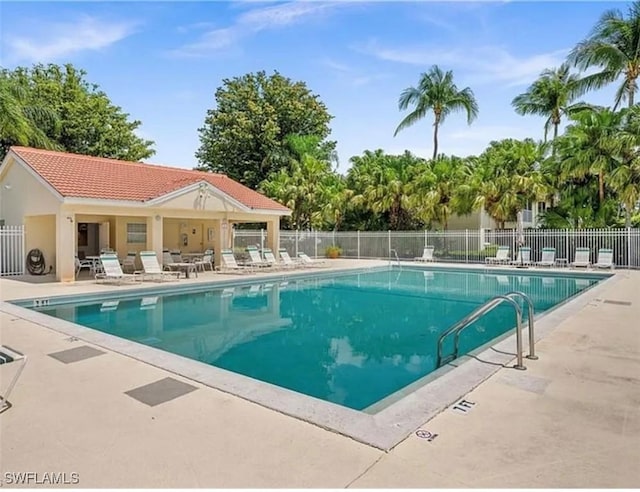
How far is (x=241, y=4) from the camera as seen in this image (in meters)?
10.6

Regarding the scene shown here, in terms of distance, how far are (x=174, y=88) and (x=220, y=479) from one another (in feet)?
67.9

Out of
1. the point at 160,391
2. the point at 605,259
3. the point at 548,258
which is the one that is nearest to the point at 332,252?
the point at 548,258

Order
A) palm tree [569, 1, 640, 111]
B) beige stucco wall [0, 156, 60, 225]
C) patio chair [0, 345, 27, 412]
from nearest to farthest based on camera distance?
patio chair [0, 345, 27, 412], beige stucco wall [0, 156, 60, 225], palm tree [569, 1, 640, 111]

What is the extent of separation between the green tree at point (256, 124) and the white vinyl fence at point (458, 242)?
13.5m

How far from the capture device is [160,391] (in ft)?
16.8

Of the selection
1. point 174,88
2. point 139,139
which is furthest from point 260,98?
point 174,88

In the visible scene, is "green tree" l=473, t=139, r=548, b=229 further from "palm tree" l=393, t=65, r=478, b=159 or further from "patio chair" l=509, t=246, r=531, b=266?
"palm tree" l=393, t=65, r=478, b=159

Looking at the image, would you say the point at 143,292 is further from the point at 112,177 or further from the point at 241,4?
the point at 241,4

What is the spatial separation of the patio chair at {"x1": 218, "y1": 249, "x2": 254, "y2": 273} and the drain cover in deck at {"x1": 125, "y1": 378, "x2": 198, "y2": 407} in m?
15.1

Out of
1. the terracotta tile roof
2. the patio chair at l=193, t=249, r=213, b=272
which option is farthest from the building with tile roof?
the patio chair at l=193, t=249, r=213, b=272

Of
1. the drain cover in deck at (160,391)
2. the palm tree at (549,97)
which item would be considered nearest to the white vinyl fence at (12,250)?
the drain cover in deck at (160,391)

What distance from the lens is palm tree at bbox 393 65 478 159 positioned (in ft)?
109

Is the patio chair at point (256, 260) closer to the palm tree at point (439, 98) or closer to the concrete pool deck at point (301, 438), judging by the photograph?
the concrete pool deck at point (301, 438)

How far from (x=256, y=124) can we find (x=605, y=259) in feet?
98.8
